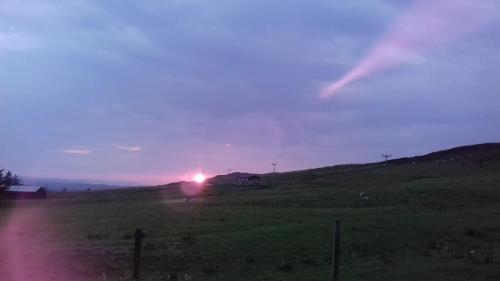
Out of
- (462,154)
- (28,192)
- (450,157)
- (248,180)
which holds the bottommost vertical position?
(28,192)

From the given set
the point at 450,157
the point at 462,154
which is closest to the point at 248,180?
the point at 450,157

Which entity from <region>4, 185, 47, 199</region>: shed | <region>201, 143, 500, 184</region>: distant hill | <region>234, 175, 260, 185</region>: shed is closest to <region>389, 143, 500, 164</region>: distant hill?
<region>201, 143, 500, 184</region>: distant hill

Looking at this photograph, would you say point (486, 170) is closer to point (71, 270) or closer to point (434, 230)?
point (434, 230)

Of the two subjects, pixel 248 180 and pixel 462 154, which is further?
pixel 462 154

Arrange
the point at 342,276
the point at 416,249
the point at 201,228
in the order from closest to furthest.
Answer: the point at 342,276
the point at 416,249
the point at 201,228

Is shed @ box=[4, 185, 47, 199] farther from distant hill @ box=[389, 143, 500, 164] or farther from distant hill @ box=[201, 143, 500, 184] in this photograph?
distant hill @ box=[389, 143, 500, 164]

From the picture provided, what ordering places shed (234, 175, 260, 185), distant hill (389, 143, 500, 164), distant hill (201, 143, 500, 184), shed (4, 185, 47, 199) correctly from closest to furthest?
distant hill (201, 143, 500, 184) < distant hill (389, 143, 500, 164) < shed (234, 175, 260, 185) < shed (4, 185, 47, 199)

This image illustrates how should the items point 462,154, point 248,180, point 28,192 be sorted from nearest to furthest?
point 248,180 < point 28,192 < point 462,154

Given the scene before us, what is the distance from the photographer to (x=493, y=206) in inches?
1843

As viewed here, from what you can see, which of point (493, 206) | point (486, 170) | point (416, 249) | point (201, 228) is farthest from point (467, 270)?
point (486, 170)

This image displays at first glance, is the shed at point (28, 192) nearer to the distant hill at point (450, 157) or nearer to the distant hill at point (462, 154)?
→ the distant hill at point (450, 157)

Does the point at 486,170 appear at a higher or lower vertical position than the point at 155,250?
higher

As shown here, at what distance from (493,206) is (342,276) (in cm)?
3278

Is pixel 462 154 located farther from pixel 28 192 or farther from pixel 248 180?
pixel 28 192
